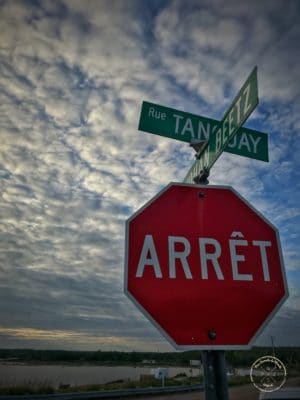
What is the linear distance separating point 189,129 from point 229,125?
56 cm

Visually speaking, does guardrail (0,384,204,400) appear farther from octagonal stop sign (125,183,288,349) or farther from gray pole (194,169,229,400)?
octagonal stop sign (125,183,288,349)

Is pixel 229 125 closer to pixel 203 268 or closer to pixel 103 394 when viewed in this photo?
pixel 203 268

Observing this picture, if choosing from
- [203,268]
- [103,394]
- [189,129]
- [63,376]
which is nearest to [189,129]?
[189,129]

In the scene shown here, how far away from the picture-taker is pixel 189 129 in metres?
2.61

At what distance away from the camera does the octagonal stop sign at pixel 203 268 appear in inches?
60.9

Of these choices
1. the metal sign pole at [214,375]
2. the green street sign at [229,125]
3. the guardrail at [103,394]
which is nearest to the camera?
the metal sign pole at [214,375]

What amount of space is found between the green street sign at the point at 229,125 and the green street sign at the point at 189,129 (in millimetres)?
274

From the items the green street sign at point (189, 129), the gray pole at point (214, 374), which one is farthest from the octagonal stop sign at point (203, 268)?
the green street sign at point (189, 129)

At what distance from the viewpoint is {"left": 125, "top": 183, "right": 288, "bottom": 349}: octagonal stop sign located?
1547mm

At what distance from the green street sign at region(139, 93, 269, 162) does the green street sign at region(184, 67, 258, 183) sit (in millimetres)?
274

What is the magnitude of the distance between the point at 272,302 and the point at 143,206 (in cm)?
86

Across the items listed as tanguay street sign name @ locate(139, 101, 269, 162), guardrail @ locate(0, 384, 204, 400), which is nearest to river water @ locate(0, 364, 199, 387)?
guardrail @ locate(0, 384, 204, 400)

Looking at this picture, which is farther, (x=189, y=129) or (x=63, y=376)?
(x=63, y=376)

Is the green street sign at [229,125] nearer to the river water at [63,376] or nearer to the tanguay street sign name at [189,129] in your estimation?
the tanguay street sign name at [189,129]
